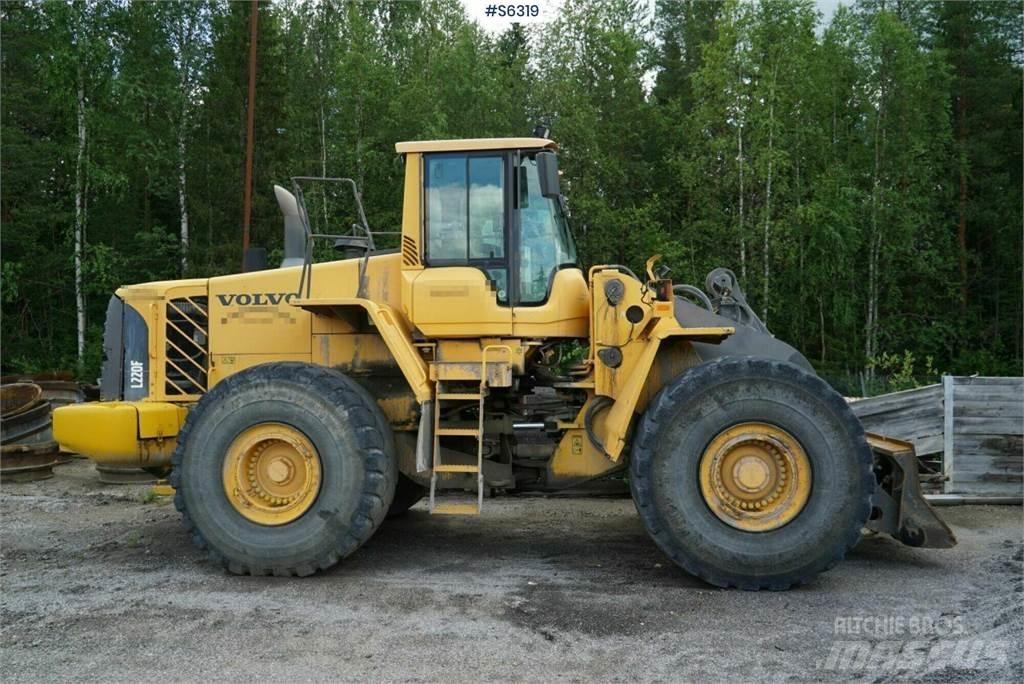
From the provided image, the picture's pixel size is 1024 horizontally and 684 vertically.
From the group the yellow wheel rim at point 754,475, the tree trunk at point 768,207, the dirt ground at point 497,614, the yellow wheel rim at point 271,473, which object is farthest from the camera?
the tree trunk at point 768,207

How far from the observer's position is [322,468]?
18.8 feet

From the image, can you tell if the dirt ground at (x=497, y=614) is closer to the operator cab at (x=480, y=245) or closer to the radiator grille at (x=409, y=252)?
the operator cab at (x=480, y=245)

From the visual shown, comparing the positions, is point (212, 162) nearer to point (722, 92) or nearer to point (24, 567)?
point (722, 92)

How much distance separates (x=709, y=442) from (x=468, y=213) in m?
2.34

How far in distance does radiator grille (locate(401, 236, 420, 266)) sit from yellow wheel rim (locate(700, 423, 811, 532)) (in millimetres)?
2457

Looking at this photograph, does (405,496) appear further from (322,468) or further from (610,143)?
(610,143)

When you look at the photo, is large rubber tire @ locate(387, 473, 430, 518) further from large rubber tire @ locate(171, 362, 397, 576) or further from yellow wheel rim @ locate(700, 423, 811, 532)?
yellow wheel rim @ locate(700, 423, 811, 532)

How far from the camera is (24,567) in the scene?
6.14m

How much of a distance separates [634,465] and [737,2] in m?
20.0

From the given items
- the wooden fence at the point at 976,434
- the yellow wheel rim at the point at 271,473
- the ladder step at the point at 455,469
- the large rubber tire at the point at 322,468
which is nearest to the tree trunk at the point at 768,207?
the wooden fence at the point at 976,434

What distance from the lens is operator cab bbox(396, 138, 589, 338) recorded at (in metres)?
6.07

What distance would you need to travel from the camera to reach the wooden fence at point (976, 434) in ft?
25.9

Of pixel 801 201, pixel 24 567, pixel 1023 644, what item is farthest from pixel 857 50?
pixel 24 567

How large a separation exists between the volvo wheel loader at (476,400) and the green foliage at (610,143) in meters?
13.6
